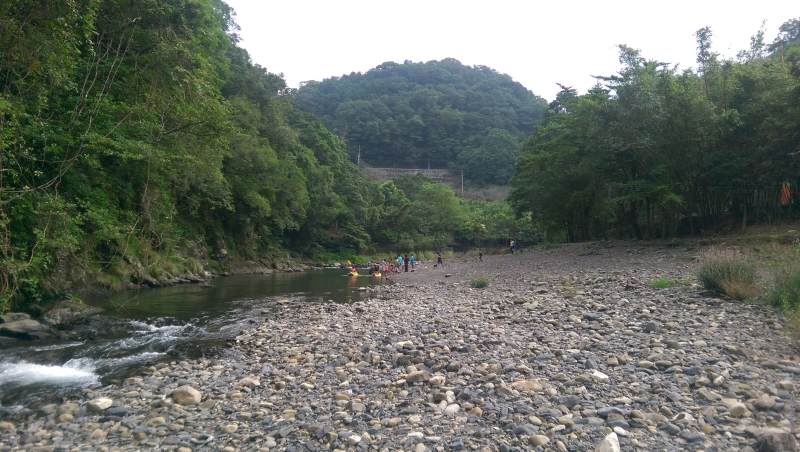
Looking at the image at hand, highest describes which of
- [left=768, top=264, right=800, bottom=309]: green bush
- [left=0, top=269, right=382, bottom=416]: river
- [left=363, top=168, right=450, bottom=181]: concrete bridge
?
[left=363, top=168, right=450, bottom=181]: concrete bridge

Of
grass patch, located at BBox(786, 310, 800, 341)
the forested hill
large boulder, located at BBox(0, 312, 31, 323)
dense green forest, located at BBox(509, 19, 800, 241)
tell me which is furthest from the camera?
the forested hill

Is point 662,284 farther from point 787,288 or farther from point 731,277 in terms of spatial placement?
point 787,288

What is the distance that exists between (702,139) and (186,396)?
24.8 metres

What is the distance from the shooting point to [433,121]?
5084 inches

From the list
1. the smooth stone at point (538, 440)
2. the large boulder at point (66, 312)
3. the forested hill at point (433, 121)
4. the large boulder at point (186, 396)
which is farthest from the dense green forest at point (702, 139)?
the forested hill at point (433, 121)

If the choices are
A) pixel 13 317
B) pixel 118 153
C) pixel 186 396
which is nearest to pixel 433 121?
pixel 118 153

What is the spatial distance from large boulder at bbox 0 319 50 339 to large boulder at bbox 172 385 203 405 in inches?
252

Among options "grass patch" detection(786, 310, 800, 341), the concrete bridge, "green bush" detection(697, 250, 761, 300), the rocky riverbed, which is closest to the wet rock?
the rocky riverbed

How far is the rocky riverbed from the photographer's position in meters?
4.80

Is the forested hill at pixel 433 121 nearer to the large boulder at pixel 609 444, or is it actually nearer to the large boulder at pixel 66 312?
the large boulder at pixel 66 312

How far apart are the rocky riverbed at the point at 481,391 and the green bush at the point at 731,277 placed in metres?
0.48

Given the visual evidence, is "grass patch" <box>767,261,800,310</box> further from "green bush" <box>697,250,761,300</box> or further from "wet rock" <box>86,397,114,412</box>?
"wet rock" <box>86,397,114,412</box>

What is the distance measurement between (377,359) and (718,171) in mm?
21776

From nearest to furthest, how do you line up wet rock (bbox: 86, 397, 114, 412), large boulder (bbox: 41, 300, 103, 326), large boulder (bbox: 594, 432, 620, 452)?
large boulder (bbox: 594, 432, 620, 452) < wet rock (bbox: 86, 397, 114, 412) < large boulder (bbox: 41, 300, 103, 326)
